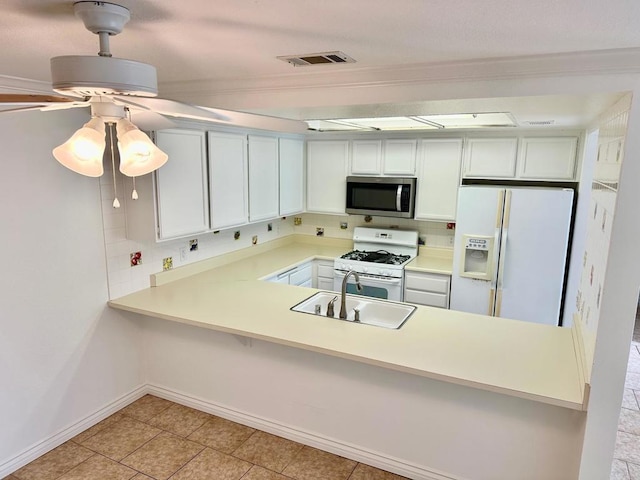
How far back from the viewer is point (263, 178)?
13.2 feet

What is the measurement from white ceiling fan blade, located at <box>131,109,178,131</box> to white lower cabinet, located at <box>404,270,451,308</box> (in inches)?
113

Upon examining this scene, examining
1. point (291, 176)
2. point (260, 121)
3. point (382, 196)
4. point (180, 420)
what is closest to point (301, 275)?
point (291, 176)

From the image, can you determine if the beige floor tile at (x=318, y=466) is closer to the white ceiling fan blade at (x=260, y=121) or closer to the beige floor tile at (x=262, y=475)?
the beige floor tile at (x=262, y=475)

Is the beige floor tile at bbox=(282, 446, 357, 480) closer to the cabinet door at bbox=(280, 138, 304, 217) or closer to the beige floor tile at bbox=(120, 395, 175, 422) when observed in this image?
the beige floor tile at bbox=(120, 395, 175, 422)

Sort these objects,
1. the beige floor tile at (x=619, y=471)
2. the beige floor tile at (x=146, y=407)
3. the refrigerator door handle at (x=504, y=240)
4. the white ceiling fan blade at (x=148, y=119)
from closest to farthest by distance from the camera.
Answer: the white ceiling fan blade at (x=148, y=119) < the beige floor tile at (x=619, y=471) < the beige floor tile at (x=146, y=407) < the refrigerator door handle at (x=504, y=240)

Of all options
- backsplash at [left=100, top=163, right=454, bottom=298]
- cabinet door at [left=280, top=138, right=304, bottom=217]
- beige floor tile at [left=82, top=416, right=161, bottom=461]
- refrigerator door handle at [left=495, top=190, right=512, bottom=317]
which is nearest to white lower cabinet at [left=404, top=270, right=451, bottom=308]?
refrigerator door handle at [left=495, top=190, right=512, bottom=317]

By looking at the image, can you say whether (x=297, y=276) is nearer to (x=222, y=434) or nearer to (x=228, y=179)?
(x=228, y=179)

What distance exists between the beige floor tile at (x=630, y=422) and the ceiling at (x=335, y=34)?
7.99ft

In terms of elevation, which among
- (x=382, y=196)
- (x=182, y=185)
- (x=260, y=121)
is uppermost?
(x=260, y=121)

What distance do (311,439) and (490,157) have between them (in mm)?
2915

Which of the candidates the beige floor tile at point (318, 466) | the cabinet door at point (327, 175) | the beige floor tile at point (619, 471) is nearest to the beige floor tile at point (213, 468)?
the beige floor tile at point (318, 466)

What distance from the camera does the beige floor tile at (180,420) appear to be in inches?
114

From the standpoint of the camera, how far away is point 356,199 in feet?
14.7

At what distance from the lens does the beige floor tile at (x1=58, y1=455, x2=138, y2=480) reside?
2.45 meters
